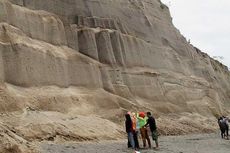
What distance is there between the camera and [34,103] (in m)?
25.0

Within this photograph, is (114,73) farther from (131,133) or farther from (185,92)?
(131,133)

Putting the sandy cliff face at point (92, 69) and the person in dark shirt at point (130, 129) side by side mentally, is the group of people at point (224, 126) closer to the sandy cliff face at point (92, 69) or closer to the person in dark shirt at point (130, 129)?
the sandy cliff face at point (92, 69)

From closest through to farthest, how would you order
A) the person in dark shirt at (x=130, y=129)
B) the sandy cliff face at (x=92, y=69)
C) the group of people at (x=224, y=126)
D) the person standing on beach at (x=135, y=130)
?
the person in dark shirt at (x=130, y=129) < the person standing on beach at (x=135, y=130) < the sandy cliff face at (x=92, y=69) < the group of people at (x=224, y=126)

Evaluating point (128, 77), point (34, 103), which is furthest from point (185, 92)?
point (34, 103)

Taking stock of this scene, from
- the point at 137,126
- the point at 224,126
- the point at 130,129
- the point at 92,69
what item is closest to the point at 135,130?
the point at 130,129

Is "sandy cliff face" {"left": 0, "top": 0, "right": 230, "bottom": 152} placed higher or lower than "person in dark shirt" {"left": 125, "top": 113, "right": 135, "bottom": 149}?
higher

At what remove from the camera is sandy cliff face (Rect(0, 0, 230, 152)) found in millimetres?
24953

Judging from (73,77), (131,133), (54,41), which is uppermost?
(54,41)

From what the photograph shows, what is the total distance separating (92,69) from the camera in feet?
102

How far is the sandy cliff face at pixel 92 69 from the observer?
81.9ft

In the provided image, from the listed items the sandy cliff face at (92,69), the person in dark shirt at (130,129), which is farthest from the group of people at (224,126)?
the person in dark shirt at (130,129)

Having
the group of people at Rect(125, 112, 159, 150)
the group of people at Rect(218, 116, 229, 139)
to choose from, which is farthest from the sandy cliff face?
the group of people at Rect(125, 112, 159, 150)

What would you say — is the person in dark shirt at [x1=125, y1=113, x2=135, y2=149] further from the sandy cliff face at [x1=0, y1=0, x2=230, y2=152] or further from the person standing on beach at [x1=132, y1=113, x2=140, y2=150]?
the sandy cliff face at [x1=0, y1=0, x2=230, y2=152]

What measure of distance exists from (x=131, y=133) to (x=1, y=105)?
640 centimetres
